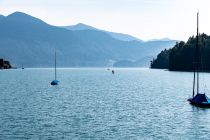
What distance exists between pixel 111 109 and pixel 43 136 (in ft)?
93.1

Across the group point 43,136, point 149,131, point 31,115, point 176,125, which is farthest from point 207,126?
point 31,115

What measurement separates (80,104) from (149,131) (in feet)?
111

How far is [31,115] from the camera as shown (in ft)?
225

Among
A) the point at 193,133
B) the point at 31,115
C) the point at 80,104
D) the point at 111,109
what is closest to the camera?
the point at 193,133

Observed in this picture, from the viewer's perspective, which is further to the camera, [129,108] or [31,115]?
[129,108]

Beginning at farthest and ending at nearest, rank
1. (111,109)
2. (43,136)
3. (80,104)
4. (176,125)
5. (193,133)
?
(80,104) → (111,109) → (176,125) → (193,133) → (43,136)

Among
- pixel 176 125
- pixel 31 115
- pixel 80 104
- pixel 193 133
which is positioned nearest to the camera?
pixel 193 133

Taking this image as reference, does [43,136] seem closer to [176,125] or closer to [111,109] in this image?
[176,125]

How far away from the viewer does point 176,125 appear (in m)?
59.7

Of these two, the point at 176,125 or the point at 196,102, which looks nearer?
the point at 176,125

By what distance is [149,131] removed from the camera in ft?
181

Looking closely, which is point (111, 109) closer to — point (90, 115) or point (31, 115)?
point (90, 115)

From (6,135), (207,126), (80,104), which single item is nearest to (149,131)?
(207,126)

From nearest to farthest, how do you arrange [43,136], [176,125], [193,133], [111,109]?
[43,136] < [193,133] < [176,125] < [111,109]
